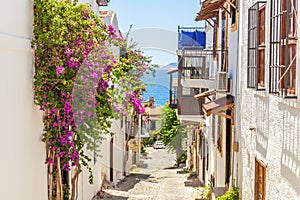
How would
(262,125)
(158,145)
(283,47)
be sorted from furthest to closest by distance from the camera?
(158,145), (262,125), (283,47)

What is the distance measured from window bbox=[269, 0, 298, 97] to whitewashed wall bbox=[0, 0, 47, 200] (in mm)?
3853

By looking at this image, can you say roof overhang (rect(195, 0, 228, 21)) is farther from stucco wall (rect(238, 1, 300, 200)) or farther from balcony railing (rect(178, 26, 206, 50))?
stucco wall (rect(238, 1, 300, 200))

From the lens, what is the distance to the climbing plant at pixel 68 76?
793 cm

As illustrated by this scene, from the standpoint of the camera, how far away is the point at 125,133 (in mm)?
23875


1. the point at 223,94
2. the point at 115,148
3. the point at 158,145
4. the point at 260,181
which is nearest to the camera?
the point at 260,181

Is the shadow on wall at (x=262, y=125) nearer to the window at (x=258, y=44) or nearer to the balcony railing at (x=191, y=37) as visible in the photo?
the window at (x=258, y=44)

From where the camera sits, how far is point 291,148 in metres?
5.66

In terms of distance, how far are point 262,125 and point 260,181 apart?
100 centimetres

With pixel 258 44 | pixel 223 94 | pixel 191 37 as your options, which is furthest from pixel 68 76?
pixel 191 37

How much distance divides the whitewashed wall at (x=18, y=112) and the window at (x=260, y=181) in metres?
3.91

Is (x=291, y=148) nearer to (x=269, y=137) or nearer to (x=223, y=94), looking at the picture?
(x=269, y=137)

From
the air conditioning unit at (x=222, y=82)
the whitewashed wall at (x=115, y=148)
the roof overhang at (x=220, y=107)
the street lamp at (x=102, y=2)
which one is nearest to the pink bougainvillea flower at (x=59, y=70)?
the roof overhang at (x=220, y=107)

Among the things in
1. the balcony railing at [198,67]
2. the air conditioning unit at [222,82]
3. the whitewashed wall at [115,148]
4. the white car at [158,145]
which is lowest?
the white car at [158,145]

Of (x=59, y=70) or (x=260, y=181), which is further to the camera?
(x=260, y=181)
